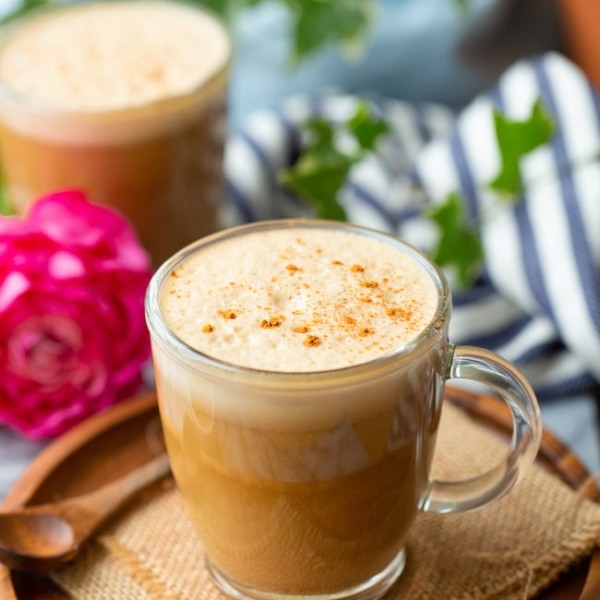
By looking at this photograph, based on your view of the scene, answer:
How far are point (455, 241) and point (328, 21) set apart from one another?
53cm

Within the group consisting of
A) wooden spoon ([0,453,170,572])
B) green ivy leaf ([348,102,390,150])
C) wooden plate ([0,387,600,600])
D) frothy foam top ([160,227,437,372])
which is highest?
Answer: frothy foam top ([160,227,437,372])

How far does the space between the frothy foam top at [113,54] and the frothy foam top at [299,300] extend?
54cm

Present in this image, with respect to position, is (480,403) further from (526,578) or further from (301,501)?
(301,501)

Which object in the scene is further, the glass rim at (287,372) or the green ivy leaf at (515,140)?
the green ivy leaf at (515,140)

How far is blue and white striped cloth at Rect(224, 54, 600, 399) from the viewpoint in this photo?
157 cm

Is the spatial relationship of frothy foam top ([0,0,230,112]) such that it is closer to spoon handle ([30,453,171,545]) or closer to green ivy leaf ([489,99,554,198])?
green ivy leaf ([489,99,554,198])

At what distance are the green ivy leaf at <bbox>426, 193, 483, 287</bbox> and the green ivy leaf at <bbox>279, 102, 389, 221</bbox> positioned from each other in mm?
154

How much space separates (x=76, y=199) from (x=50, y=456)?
0.36 metres

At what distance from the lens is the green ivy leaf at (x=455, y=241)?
1.64 m

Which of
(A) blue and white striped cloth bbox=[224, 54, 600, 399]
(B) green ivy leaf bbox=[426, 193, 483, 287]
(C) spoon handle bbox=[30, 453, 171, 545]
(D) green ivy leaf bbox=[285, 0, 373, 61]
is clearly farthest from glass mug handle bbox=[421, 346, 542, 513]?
(D) green ivy leaf bbox=[285, 0, 373, 61]

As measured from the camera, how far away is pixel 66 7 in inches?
68.3

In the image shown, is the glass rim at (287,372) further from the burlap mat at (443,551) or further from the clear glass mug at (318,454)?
the burlap mat at (443,551)

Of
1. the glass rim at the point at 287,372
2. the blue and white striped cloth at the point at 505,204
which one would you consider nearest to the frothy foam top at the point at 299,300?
the glass rim at the point at 287,372

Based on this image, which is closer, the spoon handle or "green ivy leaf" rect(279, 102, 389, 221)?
the spoon handle
